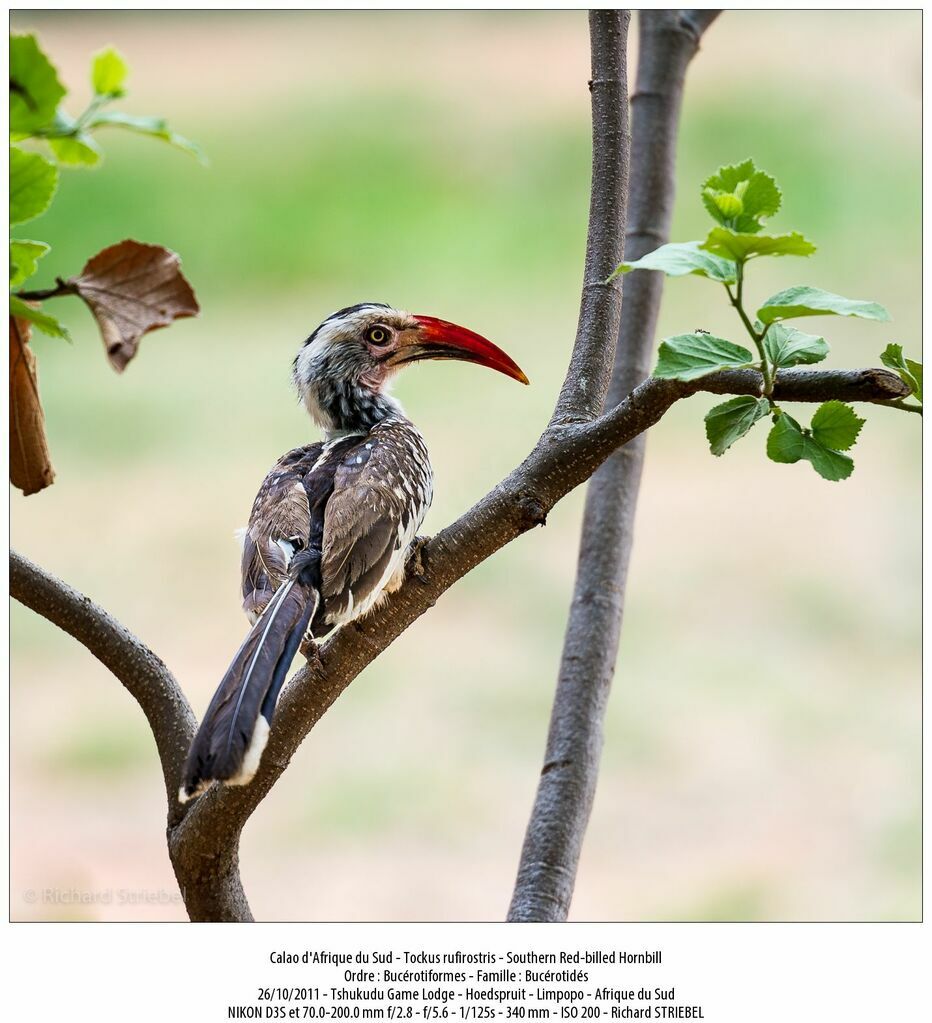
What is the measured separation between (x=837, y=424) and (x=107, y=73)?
1.70 feet

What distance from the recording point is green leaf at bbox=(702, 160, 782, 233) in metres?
0.63

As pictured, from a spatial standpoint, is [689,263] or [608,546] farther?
[608,546]

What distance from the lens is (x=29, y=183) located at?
62 centimetres

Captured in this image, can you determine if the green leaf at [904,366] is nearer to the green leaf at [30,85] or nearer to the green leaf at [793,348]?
the green leaf at [793,348]

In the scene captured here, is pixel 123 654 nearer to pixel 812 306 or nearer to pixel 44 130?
pixel 44 130

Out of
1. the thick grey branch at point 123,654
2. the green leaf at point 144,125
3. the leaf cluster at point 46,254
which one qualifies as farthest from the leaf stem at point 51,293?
the thick grey branch at point 123,654

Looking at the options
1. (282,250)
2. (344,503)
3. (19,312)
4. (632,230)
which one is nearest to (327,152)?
(282,250)

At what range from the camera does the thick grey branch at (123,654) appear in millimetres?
878

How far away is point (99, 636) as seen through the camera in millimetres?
900

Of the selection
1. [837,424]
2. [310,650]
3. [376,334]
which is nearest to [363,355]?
[376,334]

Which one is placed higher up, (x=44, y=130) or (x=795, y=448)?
(x=44, y=130)

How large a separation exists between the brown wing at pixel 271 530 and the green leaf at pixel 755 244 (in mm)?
509
